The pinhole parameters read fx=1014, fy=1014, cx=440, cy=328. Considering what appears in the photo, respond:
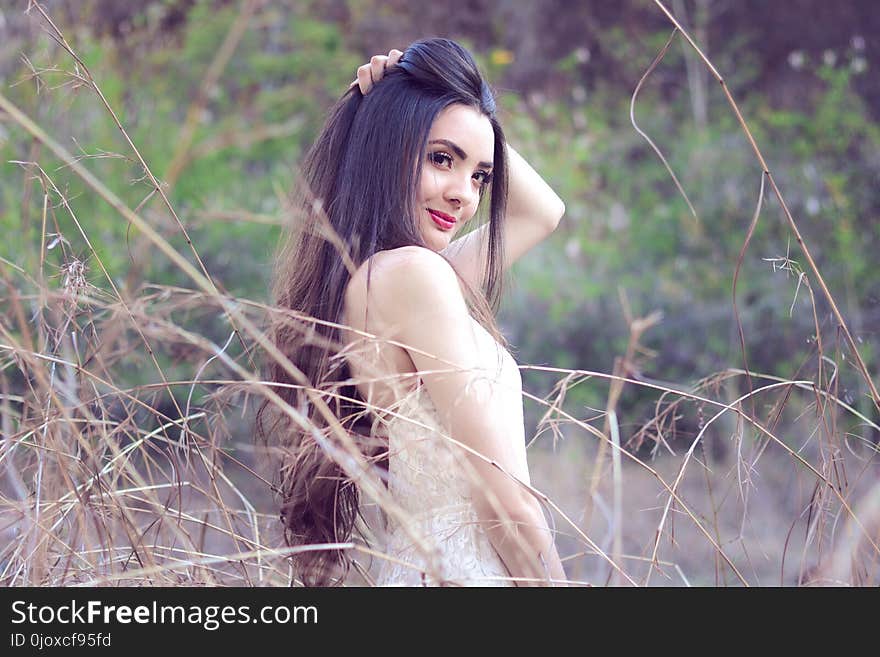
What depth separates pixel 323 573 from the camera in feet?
5.06

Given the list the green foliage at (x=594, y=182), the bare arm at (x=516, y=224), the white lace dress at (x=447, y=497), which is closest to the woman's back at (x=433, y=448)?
the white lace dress at (x=447, y=497)

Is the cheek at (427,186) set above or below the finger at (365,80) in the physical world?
below

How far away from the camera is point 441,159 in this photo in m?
1.72

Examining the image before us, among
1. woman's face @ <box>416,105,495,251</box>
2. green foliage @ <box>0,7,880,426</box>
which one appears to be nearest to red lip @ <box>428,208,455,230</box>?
woman's face @ <box>416,105,495,251</box>

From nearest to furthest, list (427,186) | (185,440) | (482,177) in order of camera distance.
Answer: (185,440)
(427,186)
(482,177)

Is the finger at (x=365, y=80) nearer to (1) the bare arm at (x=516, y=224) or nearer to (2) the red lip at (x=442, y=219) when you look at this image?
(2) the red lip at (x=442, y=219)

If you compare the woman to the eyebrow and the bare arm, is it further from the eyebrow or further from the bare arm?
the bare arm

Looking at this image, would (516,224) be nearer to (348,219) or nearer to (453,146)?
(453,146)

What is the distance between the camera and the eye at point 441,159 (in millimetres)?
1708

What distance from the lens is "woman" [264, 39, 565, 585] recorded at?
1.45m

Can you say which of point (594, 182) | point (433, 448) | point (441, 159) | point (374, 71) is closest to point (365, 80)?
point (374, 71)

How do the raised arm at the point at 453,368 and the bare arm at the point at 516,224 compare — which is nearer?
the raised arm at the point at 453,368

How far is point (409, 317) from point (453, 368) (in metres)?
0.12

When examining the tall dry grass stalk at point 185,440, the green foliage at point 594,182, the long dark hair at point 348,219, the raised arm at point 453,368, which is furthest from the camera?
the green foliage at point 594,182
